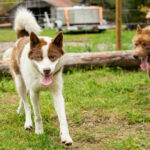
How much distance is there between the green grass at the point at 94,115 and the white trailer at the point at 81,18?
11.3 metres

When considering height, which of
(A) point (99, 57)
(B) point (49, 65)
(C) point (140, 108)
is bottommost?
(C) point (140, 108)

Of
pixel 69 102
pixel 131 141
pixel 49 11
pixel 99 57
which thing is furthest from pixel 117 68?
pixel 49 11

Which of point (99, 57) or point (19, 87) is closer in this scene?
point (19, 87)

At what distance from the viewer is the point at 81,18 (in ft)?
58.9

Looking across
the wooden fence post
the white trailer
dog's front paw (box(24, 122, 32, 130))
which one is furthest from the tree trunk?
the white trailer

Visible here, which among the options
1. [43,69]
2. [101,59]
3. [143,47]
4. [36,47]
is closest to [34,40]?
[36,47]

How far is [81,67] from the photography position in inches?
277

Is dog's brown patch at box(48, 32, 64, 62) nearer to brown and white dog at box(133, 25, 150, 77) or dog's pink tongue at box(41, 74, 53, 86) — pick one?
dog's pink tongue at box(41, 74, 53, 86)

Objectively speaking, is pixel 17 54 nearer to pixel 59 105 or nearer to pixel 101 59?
pixel 59 105

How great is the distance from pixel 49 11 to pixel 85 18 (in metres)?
10.8

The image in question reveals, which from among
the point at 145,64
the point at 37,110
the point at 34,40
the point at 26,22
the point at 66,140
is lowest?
the point at 66,140

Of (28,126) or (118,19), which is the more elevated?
(118,19)

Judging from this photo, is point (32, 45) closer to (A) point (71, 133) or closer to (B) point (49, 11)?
(A) point (71, 133)

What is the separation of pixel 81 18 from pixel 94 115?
1416 centimetres
